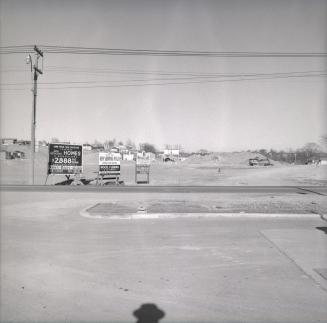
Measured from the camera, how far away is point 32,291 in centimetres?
516

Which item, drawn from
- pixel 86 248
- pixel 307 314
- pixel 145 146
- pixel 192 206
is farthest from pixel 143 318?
pixel 145 146

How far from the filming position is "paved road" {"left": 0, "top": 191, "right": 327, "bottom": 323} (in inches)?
180

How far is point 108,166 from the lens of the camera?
25.0 meters

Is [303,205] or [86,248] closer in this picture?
[86,248]

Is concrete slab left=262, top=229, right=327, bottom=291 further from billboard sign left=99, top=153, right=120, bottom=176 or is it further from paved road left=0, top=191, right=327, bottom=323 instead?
billboard sign left=99, top=153, right=120, bottom=176

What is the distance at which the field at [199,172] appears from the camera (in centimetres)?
2948

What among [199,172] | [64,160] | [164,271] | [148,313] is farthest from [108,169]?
[199,172]

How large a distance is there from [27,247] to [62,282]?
2419 millimetres

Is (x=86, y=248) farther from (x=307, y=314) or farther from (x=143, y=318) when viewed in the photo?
(x=307, y=314)

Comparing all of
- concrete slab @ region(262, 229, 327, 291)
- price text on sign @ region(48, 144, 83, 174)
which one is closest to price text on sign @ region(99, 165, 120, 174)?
price text on sign @ region(48, 144, 83, 174)

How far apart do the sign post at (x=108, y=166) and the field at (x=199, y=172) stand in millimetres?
1661

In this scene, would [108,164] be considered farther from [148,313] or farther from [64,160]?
[148,313]

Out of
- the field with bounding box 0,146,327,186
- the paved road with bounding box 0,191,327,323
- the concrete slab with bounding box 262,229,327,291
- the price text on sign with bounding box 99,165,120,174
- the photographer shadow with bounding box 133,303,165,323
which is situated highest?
the price text on sign with bounding box 99,165,120,174

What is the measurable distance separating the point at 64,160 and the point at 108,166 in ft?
9.43
